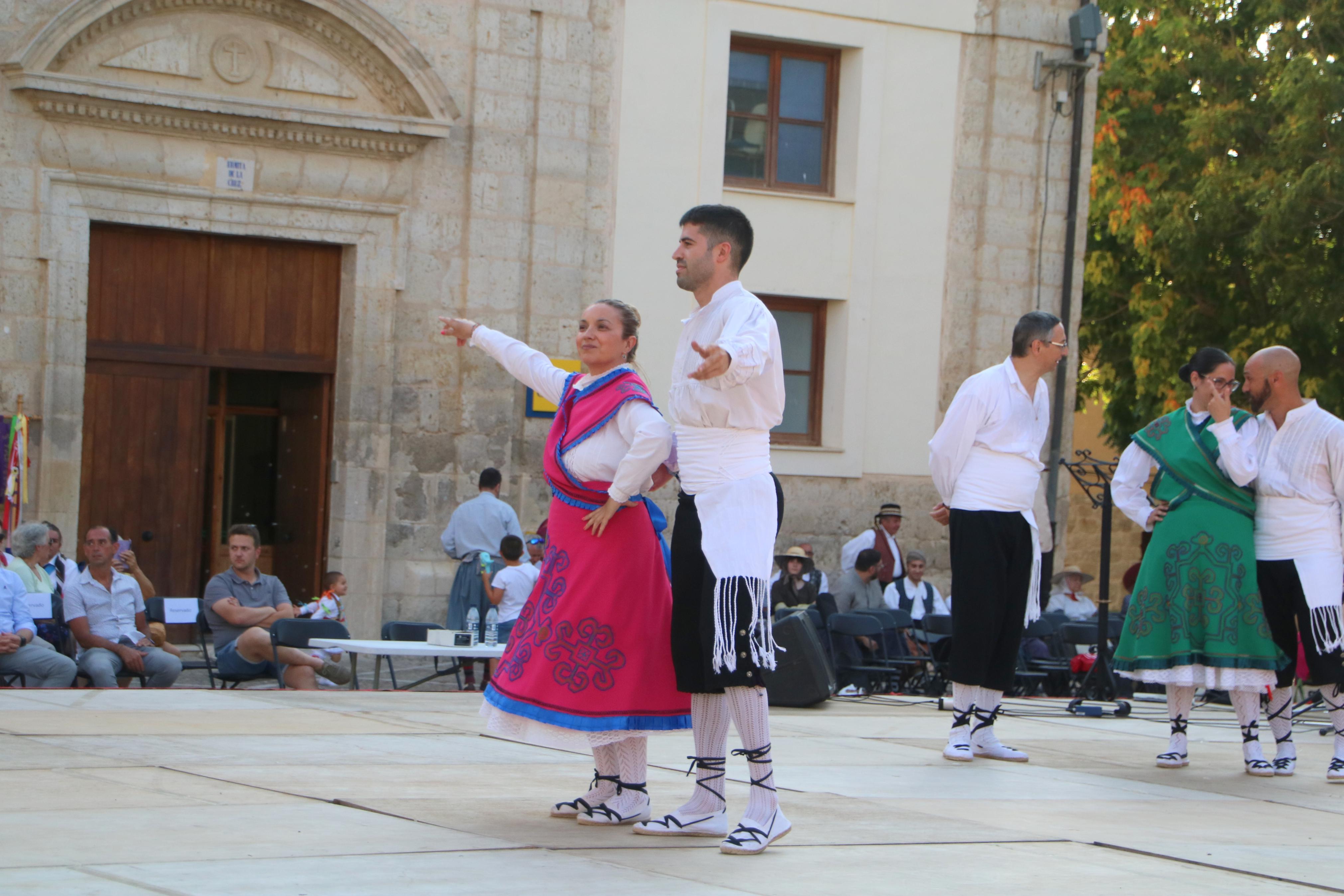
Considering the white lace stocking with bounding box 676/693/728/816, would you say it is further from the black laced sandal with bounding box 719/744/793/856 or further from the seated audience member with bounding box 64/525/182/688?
the seated audience member with bounding box 64/525/182/688

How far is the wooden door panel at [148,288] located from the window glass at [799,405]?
5.54 metres

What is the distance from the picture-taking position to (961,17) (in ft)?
56.9

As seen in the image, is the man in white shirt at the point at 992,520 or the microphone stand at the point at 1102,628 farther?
the microphone stand at the point at 1102,628

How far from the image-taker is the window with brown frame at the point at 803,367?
17125 mm

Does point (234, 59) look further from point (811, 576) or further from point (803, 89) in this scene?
point (811, 576)

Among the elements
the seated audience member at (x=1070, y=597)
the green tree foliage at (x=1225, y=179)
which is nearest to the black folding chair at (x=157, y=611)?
the seated audience member at (x=1070, y=597)

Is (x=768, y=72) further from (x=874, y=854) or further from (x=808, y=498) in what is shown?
(x=874, y=854)

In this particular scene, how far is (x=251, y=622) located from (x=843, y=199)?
822 cm

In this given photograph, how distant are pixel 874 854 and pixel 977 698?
108 inches

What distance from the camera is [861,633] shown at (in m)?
12.2

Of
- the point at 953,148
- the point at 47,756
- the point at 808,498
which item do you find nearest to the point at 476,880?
the point at 47,756


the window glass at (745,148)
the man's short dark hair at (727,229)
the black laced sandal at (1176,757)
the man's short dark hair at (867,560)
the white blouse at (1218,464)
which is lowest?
the black laced sandal at (1176,757)

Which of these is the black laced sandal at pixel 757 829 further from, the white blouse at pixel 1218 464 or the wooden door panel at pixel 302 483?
the wooden door panel at pixel 302 483

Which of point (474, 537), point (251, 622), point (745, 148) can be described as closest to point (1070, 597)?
point (745, 148)
